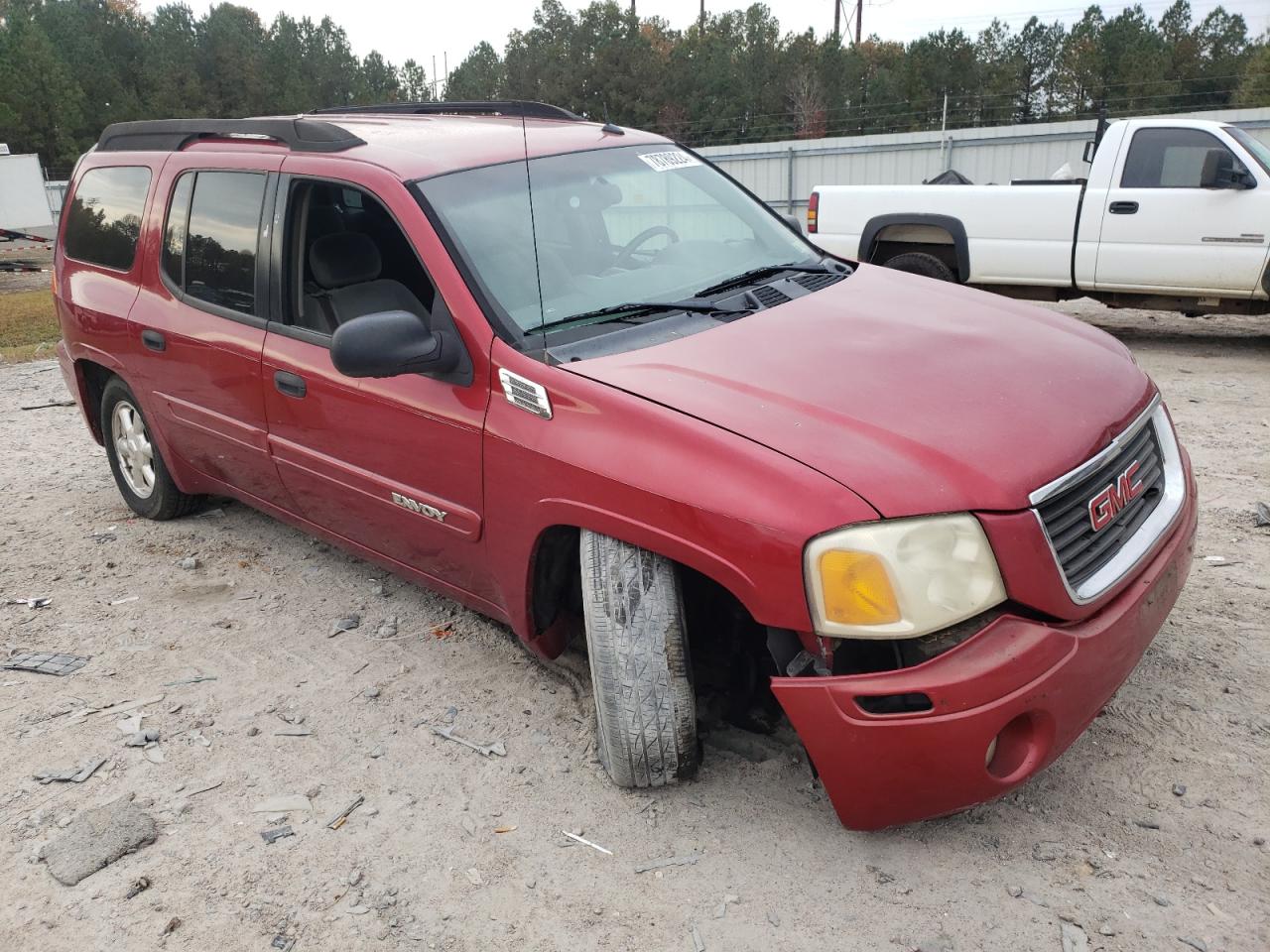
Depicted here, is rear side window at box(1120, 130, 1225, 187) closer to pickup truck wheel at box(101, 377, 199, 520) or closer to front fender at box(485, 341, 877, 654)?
front fender at box(485, 341, 877, 654)

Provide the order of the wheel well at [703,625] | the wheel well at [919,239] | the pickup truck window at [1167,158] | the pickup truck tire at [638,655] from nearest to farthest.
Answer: the pickup truck tire at [638,655]
the wheel well at [703,625]
the pickup truck window at [1167,158]
the wheel well at [919,239]

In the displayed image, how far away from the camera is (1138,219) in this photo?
8375 mm

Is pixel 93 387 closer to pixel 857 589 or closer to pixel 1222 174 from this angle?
pixel 857 589

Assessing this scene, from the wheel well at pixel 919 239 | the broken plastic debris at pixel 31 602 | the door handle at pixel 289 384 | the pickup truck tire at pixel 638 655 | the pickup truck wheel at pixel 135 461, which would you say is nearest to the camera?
the pickup truck tire at pixel 638 655

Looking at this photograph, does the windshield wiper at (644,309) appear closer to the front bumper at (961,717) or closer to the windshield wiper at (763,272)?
the windshield wiper at (763,272)

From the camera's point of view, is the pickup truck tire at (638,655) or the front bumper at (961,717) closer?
the front bumper at (961,717)

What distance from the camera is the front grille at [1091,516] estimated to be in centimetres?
248

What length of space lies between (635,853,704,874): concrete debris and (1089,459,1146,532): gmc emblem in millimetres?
1295

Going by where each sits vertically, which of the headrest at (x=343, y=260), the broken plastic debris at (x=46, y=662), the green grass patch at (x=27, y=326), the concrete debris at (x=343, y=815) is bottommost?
the green grass patch at (x=27, y=326)

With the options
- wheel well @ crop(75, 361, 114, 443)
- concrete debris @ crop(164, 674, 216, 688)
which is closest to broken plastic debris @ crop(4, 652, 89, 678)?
concrete debris @ crop(164, 674, 216, 688)

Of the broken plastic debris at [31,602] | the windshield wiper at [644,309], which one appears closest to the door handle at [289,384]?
the windshield wiper at [644,309]

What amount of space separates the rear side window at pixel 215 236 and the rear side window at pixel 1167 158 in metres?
7.06

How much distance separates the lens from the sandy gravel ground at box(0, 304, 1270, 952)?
8.18ft

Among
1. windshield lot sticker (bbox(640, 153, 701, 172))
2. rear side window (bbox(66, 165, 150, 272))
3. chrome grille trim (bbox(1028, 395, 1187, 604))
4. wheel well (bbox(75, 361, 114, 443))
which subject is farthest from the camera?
wheel well (bbox(75, 361, 114, 443))
